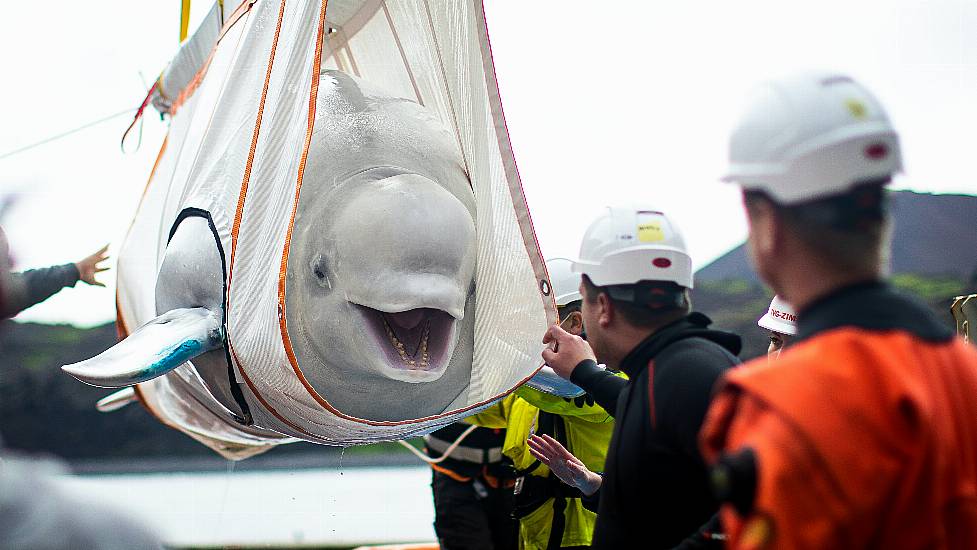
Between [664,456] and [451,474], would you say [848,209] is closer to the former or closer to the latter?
[664,456]

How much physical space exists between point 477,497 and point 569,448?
1.43m

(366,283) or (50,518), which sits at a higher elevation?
(50,518)

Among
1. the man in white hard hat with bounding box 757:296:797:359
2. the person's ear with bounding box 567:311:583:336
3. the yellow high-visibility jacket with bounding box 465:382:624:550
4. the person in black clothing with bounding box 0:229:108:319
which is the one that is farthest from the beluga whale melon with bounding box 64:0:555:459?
the person in black clothing with bounding box 0:229:108:319

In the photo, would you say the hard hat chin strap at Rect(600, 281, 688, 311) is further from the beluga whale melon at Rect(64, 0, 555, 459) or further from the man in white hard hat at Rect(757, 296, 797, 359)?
the man in white hard hat at Rect(757, 296, 797, 359)

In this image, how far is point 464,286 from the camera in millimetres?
3184

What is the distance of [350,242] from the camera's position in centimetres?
305

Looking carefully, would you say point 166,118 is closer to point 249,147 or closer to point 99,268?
point 99,268

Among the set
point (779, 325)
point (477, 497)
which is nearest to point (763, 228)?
point (779, 325)

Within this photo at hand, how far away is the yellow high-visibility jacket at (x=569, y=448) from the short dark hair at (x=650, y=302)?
136 centimetres

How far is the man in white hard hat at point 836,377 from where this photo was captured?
1207mm

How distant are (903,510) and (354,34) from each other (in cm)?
294

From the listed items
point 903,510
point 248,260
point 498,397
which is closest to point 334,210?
point 248,260

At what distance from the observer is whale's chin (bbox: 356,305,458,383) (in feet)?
10.0

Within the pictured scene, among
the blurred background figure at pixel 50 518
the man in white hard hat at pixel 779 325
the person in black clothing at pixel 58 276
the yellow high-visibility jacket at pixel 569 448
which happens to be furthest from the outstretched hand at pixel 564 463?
the person in black clothing at pixel 58 276
